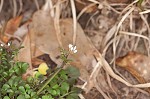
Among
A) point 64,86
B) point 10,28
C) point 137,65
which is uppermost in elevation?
point 10,28

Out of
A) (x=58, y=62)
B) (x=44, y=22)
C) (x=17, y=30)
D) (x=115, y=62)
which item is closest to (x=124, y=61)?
(x=115, y=62)

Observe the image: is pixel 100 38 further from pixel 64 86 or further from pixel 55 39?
pixel 64 86

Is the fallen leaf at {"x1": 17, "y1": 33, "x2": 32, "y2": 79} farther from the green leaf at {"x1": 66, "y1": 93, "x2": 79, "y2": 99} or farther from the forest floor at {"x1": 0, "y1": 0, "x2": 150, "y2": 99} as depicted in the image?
the green leaf at {"x1": 66, "y1": 93, "x2": 79, "y2": 99}

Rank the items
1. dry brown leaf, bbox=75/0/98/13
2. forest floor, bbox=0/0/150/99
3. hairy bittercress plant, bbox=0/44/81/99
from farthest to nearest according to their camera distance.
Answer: dry brown leaf, bbox=75/0/98/13 → forest floor, bbox=0/0/150/99 → hairy bittercress plant, bbox=0/44/81/99

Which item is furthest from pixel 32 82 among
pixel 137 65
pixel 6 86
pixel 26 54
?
pixel 137 65

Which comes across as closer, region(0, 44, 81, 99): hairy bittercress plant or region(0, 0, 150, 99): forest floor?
region(0, 44, 81, 99): hairy bittercress plant

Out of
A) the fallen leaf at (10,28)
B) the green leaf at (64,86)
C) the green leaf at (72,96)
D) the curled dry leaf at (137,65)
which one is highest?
the fallen leaf at (10,28)

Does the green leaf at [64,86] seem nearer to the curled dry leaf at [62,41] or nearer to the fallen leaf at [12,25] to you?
the curled dry leaf at [62,41]

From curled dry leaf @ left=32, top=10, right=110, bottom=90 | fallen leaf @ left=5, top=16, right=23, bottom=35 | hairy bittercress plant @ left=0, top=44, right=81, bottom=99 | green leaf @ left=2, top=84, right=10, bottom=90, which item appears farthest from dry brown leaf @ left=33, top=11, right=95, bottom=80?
green leaf @ left=2, top=84, right=10, bottom=90

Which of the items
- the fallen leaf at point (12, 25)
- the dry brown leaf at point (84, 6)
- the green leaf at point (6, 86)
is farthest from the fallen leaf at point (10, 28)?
the green leaf at point (6, 86)
